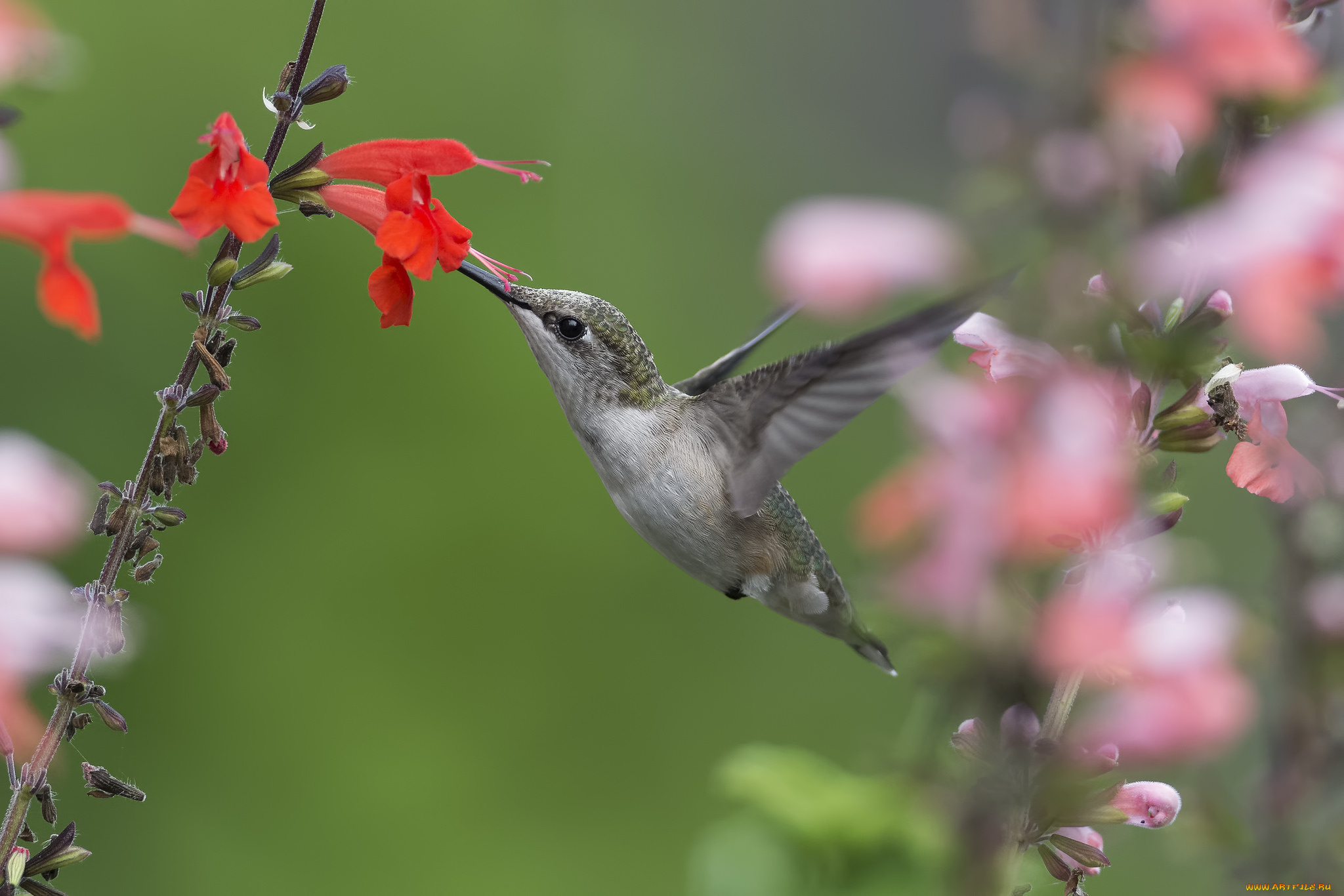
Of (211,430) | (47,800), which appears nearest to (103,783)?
(47,800)

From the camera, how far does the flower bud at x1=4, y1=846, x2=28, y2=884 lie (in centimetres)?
74

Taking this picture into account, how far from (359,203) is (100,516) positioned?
13.5 inches

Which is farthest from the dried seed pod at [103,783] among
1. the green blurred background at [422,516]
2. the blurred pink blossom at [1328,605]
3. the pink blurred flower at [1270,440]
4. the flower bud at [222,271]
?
the green blurred background at [422,516]

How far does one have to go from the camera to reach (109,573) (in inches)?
32.0

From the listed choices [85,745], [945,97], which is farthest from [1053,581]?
[945,97]

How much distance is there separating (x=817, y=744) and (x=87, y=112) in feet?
9.32

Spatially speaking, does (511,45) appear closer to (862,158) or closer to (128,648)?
(862,158)

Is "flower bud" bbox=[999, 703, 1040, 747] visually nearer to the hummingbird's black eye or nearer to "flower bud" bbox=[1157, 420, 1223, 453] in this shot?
"flower bud" bbox=[1157, 420, 1223, 453]

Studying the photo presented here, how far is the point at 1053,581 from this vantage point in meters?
0.75

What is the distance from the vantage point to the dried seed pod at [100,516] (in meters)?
0.86

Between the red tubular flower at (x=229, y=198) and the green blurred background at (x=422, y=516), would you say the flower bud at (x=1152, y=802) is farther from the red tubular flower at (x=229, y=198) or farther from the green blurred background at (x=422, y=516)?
the green blurred background at (x=422, y=516)

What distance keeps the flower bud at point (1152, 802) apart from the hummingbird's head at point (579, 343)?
0.73 meters

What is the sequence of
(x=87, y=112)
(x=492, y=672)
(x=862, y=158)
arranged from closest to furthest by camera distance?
(x=87, y=112)
(x=492, y=672)
(x=862, y=158)

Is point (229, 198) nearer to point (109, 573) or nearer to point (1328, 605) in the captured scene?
point (109, 573)
